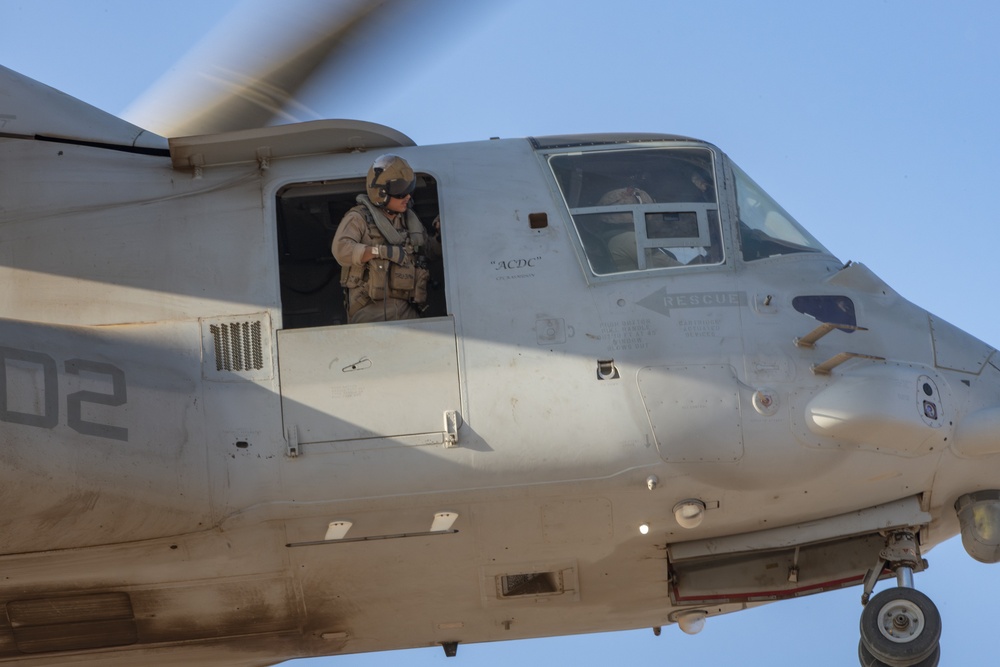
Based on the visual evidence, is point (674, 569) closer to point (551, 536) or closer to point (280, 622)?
point (551, 536)

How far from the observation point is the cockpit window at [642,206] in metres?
10.0

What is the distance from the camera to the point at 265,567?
31.8ft

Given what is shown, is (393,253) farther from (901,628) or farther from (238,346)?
(901,628)

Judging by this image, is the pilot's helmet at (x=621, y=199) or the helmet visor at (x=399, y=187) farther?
the pilot's helmet at (x=621, y=199)

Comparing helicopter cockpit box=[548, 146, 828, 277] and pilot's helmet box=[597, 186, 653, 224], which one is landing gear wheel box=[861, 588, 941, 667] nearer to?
helicopter cockpit box=[548, 146, 828, 277]

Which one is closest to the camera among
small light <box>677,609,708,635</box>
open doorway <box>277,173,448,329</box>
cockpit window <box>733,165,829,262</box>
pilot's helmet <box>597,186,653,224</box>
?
pilot's helmet <box>597,186,653,224</box>

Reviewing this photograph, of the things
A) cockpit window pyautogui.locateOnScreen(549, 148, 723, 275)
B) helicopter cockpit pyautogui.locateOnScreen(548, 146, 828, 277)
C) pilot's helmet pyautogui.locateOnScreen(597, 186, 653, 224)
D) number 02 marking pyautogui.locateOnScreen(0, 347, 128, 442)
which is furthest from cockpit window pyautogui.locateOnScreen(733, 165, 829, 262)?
number 02 marking pyautogui.locateOnScreen(0, 347, 128, 442)

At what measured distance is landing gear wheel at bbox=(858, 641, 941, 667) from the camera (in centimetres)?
942

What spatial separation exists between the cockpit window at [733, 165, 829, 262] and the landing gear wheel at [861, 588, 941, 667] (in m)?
2.40

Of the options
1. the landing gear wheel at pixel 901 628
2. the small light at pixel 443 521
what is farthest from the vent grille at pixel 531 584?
the landing gear wheel at pixel 901 628

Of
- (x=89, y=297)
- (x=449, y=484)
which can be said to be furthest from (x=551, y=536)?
(x=89, y=297)

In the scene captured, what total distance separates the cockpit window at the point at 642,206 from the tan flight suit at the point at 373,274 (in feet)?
3.71

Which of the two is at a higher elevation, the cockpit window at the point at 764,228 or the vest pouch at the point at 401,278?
the cockpit window at the point at 764,228

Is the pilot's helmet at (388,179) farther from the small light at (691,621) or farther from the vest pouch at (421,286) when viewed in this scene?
the small light at (691,621)
